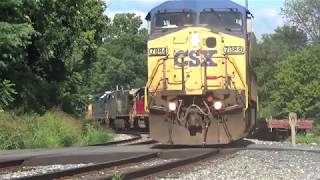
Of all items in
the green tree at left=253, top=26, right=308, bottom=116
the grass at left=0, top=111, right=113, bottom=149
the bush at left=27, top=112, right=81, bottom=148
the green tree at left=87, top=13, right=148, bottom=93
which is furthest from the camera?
the green tree at left=87, top=13, right=148, bottom=93

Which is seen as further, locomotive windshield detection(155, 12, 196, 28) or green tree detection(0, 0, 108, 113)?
green tree detection(0, 0, 108, 113)

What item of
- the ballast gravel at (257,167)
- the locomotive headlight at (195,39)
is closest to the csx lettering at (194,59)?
the locomotive headlight at (195,39)

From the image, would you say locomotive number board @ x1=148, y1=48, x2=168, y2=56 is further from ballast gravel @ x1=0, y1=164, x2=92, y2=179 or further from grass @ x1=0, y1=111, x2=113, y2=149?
→ grass @ x1=0, y1=111, x2=113, y2=149

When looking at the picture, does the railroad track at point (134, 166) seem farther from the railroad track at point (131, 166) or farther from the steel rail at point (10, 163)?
the steel rail at point (10, 163)

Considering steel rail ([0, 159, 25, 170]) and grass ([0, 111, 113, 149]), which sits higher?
grass ([0, 111, 113, 149])

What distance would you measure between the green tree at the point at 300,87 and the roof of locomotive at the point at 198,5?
39.4 metres

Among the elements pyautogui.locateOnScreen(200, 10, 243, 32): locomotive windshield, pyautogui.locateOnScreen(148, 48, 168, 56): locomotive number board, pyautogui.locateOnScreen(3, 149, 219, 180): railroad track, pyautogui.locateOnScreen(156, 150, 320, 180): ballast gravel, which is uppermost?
pyautogui.locateOnScreen(200, 10, 243, 32): locomotive windshield

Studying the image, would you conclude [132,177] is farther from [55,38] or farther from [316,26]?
[316,26]

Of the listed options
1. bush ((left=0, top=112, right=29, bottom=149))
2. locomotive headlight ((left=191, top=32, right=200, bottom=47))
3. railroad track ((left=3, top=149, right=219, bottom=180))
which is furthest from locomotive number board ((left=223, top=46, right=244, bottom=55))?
bush ((left=0, top=112, right=29, bottom=149))

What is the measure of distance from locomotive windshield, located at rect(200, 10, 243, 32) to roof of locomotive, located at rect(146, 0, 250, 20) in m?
0.20

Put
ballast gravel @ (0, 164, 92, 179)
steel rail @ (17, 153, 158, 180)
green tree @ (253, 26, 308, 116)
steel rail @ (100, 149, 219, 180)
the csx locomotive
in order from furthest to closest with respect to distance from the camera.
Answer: green tree @ (253, 26, 308, 116) → the csx locomotive → ballast gravel @ (0, 164, 92, 179) → steel rail @ (100, 149, 219, 180) → steel rail @ (17, 153, 158, 180)

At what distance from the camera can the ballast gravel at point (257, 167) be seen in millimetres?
12031

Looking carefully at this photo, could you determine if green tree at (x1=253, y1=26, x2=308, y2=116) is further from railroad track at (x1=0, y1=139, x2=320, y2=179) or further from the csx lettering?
railroad track at (x1=0, y1=139, x2=320, y2=179)

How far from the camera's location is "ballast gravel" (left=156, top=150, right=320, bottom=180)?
474 inches
